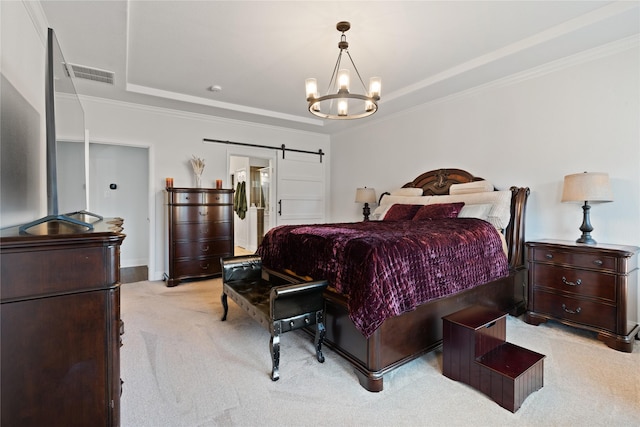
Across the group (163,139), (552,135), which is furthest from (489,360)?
(163,139)

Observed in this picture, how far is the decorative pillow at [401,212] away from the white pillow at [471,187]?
0.50m

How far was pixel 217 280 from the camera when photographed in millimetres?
4449

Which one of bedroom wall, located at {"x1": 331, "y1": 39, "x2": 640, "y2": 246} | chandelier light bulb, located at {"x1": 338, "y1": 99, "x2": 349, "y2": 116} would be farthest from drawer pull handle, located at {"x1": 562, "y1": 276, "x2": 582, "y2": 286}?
chandelier light bulb, located at {"x1": 338, "y1": 99, "x2": 349, "y2": 116}

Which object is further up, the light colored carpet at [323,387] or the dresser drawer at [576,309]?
the dresser drawer at [576,309]

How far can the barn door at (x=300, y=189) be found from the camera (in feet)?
18.8

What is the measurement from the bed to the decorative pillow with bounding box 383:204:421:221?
568 millimetres

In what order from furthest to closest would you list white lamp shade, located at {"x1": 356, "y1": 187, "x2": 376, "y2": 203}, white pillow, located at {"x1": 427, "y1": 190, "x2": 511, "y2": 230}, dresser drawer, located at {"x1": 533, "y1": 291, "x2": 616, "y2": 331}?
1. white lamp shade, located at {"x1": 356, "y1": 187, "x2": 376, "y2": 203}
2. white pillow, located at {"x1": 427, "y1": 190, "x2": 511, "y2": 230}
3. dresser drawer, located at {"x1": 533, "y1": 291, "x2": 616, "y2": 331}

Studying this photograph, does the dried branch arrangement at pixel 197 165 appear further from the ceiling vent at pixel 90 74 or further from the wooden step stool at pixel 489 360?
the wooden step stool at pixel 489 360

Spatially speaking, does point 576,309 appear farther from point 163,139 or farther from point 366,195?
point 163,139

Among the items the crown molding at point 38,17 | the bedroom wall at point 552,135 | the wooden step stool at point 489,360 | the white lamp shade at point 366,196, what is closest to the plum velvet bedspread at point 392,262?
the wooden step stool at point 489,360

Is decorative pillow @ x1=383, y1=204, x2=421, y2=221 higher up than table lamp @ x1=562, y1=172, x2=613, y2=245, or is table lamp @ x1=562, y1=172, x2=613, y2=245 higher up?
table lamp @ x1=562, y1=172, x2=613, y2=245

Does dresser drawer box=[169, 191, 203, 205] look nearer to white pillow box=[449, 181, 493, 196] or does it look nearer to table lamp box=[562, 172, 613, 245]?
white pillow box=[449, 181, 493, 196]

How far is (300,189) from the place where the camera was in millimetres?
5980

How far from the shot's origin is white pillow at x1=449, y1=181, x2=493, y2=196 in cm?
358
